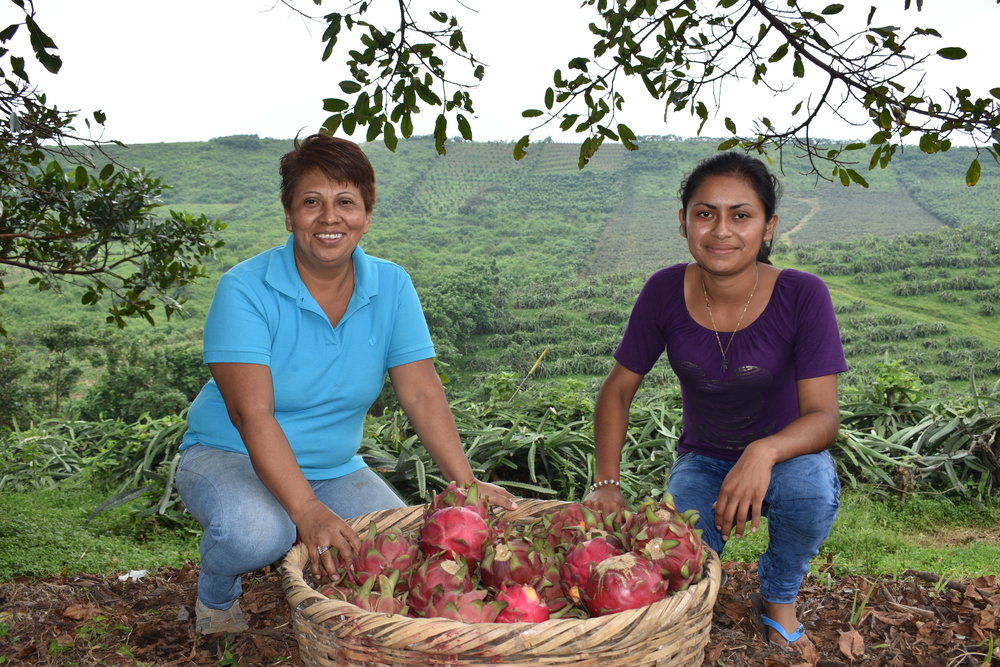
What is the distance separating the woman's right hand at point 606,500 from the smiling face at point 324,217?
106cm

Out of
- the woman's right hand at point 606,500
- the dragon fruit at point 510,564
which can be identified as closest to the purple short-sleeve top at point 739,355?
the woman's right hand at point 606,500

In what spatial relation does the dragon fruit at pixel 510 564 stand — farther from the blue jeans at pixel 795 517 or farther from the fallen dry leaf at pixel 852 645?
the fallen dry leaf at pixel 852 645

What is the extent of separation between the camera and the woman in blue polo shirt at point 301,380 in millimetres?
2148

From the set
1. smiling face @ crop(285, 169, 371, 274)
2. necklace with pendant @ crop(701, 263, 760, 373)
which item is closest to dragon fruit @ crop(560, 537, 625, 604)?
necklace with pendant @ crop(701, 263, 760, 373)

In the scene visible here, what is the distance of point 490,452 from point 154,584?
6.52 feet

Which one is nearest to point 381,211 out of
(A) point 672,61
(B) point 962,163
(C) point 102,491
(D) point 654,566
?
(B) point 962,163

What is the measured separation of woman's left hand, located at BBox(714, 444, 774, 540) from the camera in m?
1.94

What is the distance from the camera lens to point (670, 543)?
1701 mm

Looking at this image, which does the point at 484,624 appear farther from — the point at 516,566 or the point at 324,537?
the point at 324,537

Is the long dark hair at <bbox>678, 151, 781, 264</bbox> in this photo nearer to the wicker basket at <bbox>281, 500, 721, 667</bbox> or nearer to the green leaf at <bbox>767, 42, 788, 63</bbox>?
the green leaf at <bbox>767, 42, 788, 63</bbox>

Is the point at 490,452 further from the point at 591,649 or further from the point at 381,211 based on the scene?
the point at 381,211

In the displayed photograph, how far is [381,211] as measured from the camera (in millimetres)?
26609

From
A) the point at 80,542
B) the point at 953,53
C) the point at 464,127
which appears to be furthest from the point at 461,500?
the point at 80,542

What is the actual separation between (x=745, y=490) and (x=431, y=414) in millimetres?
1017
